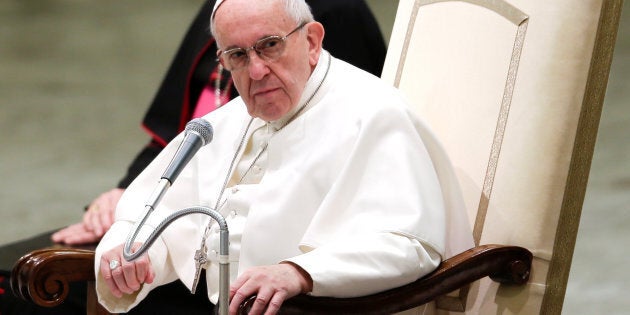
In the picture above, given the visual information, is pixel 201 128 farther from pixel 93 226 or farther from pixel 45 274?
pixel 93 226

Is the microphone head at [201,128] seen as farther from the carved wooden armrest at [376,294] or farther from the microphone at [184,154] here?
the carved wooden armrest at [376,294]

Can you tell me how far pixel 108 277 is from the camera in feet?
8.63

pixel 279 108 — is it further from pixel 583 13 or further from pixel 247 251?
pixel 583 13

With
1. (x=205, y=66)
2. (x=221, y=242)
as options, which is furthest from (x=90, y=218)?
(x=221, y=242)

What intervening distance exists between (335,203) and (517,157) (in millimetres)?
446

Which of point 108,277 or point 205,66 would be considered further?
point 205,66

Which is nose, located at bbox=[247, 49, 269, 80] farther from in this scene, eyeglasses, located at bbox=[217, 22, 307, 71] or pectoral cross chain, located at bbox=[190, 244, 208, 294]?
pectoral cross chain, located at bbox=[190, 244, 208, 294]

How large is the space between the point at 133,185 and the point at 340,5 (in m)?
1.27

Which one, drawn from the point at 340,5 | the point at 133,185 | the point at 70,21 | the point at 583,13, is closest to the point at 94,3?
the point at 70,21

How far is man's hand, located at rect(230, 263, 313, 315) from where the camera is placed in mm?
2211

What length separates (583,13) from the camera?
261cm

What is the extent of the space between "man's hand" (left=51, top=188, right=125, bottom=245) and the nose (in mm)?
1087

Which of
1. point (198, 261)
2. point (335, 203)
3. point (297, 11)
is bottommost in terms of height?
point (198, 261)

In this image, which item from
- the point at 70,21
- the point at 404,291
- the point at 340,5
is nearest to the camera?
the point at 404,291
